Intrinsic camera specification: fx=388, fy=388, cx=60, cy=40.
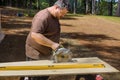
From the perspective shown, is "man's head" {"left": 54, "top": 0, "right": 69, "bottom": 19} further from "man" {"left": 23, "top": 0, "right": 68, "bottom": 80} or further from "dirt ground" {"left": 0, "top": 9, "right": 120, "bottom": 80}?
"dirt ground" {"left": 0, "top": 9, "right": 120, "bottom": 80}

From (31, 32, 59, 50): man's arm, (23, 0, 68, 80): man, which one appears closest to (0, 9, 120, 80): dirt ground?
(23, 0, 68, 80): man

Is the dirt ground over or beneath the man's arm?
beneath

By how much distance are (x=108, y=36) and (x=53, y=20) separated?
13053 millimetres

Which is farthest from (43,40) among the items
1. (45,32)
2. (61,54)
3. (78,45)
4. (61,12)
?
(78,45)

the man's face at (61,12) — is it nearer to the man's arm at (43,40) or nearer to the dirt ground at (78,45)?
the man's arm at (43,40)

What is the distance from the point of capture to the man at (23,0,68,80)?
6328mm

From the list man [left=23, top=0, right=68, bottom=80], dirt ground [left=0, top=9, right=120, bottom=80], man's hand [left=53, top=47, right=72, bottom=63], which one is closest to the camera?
man's hand [left=53, top=47, right=72, bottom=63]

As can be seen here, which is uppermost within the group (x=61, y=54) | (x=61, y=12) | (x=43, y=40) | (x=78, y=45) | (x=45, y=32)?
(x=61, y=12)

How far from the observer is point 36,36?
20.9 feet

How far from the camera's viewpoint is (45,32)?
6.55 m

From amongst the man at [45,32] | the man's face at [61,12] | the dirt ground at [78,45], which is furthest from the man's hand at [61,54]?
the dirt ground at [78,45]

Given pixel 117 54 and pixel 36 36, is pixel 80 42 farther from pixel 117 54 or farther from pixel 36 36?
pixel 36 36

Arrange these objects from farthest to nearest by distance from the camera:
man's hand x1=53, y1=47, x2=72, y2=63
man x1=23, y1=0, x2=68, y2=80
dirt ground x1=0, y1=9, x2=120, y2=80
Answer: dirt ground x1=0, y1=9, x2=120, y2=80 < man x1=23, y1=0, x2=68, y2=80 < man's hand x1=53, y1=47, x2=72, y2=63

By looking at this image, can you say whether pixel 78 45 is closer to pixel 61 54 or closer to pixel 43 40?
pixel 43 40
